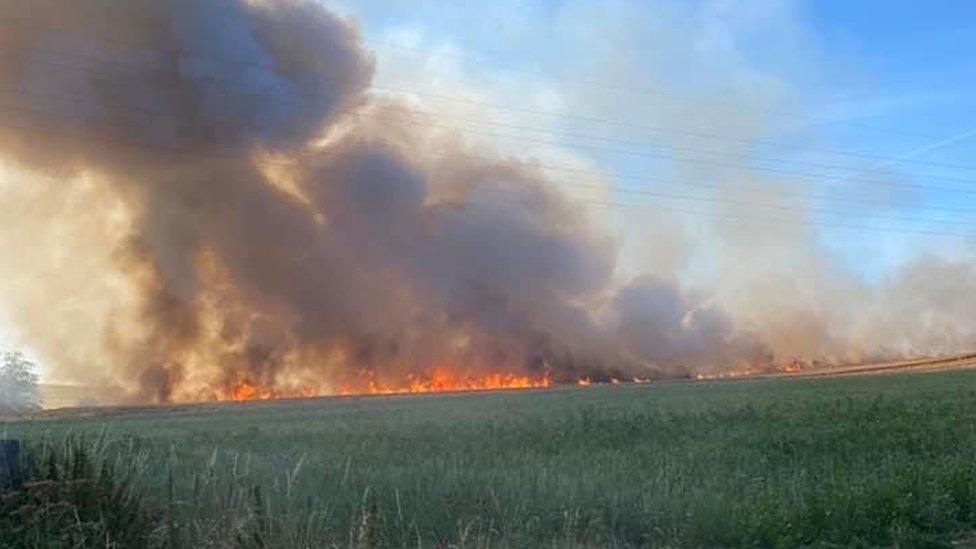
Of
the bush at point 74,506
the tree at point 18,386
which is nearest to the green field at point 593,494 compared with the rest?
the bush at point 74,506

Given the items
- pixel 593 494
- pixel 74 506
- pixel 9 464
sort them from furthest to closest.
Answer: pixel 593 494
pixel 9 464
pixel 74 506

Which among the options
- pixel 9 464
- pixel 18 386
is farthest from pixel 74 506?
pixel 18 386

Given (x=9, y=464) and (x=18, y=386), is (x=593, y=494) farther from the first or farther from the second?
(x=18, y=386)

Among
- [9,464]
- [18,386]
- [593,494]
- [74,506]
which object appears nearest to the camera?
[74,506]

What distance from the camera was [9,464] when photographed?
5988 mm

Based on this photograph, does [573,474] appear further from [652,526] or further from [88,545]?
[88,545]

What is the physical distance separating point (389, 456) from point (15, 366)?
3718 inches

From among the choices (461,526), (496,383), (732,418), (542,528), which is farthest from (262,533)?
(496,383)

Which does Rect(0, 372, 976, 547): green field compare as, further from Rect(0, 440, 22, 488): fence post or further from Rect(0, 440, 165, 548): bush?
Rect(0, 440, 22, 488): fence post

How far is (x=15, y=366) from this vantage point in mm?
93562

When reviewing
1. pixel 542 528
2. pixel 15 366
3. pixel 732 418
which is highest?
pixel 15 366

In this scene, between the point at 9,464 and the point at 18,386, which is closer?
the point at 9,464

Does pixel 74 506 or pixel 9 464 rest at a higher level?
pixel 9 464

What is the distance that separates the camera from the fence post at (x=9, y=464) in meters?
5.91
